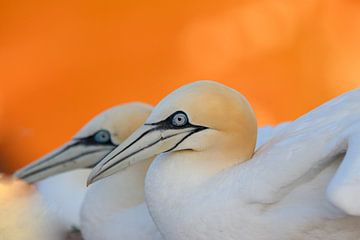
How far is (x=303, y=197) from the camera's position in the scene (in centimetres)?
170

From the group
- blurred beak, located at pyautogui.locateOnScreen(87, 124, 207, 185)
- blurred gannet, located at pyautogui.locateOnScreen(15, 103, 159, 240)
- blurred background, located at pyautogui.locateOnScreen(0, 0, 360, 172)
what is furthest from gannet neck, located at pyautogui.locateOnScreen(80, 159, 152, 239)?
blurred background, located at pyautogui.locateOnScreen(0, 0, 360, 172)

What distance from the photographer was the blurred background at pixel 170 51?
3.66 m

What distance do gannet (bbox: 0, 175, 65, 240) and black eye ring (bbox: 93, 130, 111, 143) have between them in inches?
12.2

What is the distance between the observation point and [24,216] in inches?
96.9

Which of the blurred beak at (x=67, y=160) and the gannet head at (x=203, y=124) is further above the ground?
the gannet head at (x=203, y=124)

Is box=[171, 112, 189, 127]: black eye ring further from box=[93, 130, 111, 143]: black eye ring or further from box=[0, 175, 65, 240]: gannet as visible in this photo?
box=[0, 175, 65, 240]: gannet

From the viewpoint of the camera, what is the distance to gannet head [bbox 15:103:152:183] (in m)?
2.39

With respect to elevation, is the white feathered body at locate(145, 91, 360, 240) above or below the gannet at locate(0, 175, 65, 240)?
above

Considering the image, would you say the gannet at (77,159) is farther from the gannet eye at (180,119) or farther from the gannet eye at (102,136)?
the gannet eye at (180,119)

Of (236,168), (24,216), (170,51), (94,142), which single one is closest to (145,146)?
(236,168)

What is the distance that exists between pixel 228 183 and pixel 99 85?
200cm

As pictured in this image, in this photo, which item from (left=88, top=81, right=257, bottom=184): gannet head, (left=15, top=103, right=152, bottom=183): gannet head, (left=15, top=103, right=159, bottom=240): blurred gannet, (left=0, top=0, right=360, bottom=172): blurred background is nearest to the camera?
(left=88, top=81, right=257, bottom=184): gannet head

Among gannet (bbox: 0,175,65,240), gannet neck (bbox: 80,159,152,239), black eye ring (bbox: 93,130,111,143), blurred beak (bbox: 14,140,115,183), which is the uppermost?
black eye ring (bbox: 93,130,111,143)

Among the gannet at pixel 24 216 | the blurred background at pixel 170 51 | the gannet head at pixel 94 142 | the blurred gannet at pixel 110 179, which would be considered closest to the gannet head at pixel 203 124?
the blurred gannet at pixel 110 179
